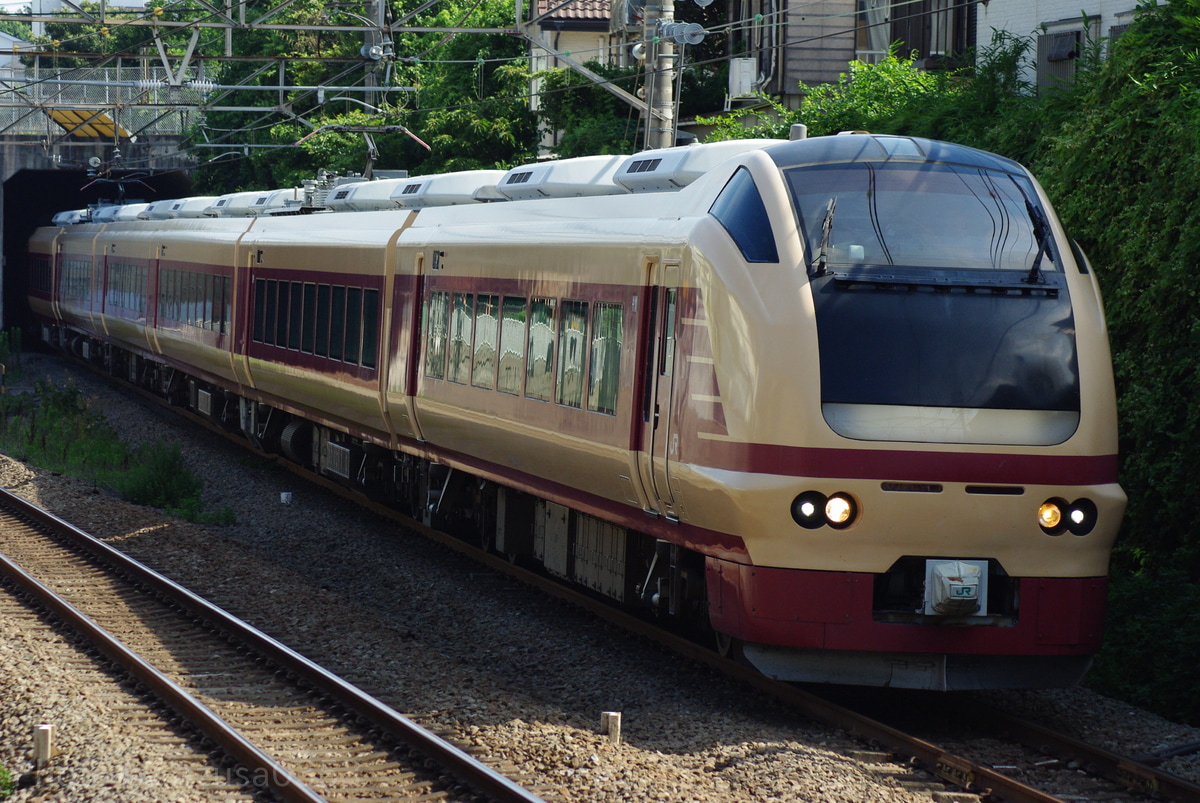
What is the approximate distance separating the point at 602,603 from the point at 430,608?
1.44m

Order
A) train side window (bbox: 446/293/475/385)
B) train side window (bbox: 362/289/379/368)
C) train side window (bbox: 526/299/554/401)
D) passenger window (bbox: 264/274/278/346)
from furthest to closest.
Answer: passenger window (bbox: 264/274/278/346), train side window (bbox: 362/289/379/368), train side window (bbox: 446/293/475/385), train side window (bbox: 526/299/554/401)

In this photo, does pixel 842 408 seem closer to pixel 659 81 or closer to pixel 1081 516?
pixel 1081 516

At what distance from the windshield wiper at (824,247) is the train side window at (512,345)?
10.7ft

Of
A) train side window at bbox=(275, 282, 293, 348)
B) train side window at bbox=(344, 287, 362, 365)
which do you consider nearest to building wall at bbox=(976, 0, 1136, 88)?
train side window at bbox=(344, 287, 362, 365)

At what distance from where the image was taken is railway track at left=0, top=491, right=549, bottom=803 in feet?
22.3

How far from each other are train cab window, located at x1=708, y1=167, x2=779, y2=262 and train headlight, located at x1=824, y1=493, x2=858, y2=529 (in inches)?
47.5

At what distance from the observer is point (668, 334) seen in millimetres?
8281

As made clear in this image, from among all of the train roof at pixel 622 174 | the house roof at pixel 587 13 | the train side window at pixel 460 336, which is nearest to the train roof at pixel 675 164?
the train roof at pixel 622 174

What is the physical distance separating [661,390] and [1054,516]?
7.03ft

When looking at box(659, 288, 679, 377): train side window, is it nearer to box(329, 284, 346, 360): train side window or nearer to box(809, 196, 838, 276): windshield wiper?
box(809, 196, 838, 276): windshield wiper

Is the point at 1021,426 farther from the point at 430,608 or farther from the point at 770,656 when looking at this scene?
the point at 430,608

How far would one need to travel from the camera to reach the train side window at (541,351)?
9.98 m

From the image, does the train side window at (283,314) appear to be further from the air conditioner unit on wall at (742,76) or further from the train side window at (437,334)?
the air conditioner unit on wall at (742,76)

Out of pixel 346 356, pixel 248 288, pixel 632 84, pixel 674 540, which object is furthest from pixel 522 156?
pixel 674 540
